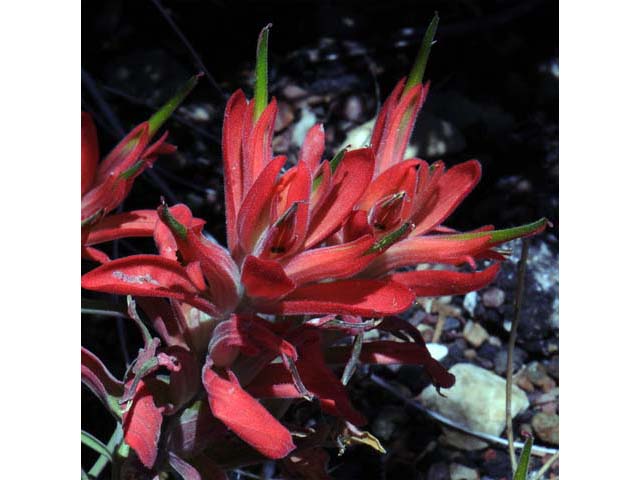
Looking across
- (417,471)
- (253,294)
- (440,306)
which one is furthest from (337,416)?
(440,306)

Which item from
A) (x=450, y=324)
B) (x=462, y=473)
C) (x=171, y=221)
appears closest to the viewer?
(x=171, y=221)

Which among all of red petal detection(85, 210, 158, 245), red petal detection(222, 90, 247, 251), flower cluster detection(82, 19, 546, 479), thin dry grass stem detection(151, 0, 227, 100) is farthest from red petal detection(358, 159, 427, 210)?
thin dry grass stem detection(151, 0, 227, 100)

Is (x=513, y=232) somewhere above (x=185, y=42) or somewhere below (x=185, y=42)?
below

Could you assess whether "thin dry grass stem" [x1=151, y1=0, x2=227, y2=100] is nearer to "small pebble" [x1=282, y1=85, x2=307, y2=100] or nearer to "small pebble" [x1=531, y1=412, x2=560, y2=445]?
"small pebble" [x1=282, y1=85, x2=307, y2=100]

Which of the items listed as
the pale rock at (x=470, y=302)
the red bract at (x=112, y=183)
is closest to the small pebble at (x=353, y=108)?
the pale rock at (x=470, y=302)

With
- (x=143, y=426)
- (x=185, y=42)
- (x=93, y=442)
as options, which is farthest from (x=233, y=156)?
(x=185, y=42)

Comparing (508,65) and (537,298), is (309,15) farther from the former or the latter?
(537,298)

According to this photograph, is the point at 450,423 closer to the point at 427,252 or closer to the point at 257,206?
the point at 427,252
